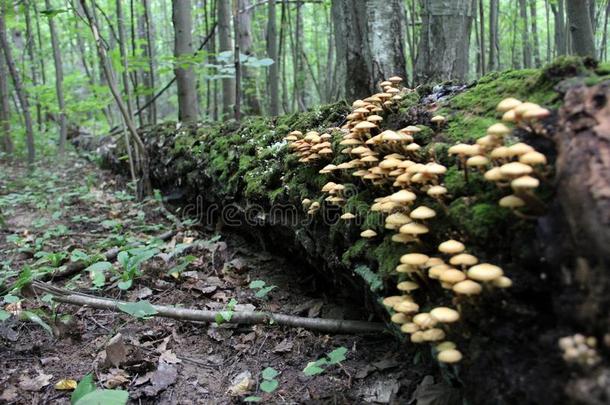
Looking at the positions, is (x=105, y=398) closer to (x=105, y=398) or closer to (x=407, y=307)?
(x=105, y=398)

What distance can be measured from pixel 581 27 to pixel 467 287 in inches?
166

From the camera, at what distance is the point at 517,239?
2049mm

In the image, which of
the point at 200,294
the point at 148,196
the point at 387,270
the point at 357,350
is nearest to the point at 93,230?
the point at 148,196

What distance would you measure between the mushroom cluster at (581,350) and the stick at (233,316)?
170 cm

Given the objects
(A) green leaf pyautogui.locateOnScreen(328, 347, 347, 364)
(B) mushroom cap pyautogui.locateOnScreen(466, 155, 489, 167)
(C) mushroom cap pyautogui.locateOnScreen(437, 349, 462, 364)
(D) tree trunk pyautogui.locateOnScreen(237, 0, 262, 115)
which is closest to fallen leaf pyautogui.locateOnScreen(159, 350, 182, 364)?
(A) green leaf pyautogui.locateOnScreen(328, 347, 347, 364)

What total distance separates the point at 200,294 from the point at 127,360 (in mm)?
1076

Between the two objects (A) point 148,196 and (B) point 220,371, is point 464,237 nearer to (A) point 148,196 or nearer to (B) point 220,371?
(B) point 220,371

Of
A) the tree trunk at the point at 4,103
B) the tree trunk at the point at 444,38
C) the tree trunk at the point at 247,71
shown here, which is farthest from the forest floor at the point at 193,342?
the tree trunk at the point at 4,103

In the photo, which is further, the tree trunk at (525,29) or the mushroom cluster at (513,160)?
the tree trunk at (525,29)

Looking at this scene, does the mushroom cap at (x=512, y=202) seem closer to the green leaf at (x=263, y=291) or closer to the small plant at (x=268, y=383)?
the small plant at (x=268, y=383)

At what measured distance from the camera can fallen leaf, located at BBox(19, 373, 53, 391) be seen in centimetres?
287

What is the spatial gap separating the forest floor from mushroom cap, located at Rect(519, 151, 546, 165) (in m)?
1.37

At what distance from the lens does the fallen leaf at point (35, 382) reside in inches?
113

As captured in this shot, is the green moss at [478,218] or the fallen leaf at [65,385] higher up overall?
the green moss at [478,218]
